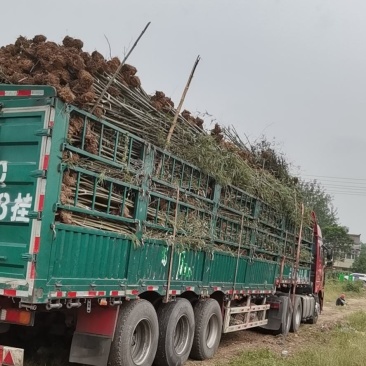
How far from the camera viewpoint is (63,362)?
6.38 meters

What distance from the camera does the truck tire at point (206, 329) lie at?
7676 mm

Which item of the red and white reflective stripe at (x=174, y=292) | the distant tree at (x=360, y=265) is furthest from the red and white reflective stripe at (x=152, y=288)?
the distant tree at (x=360, y=265)

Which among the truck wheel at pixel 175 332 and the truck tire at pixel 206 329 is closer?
the truck wheel at pixel 175 332

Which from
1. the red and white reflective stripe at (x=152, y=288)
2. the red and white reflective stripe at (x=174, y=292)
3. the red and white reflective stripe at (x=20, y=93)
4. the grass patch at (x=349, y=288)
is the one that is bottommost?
the grass patch at (x=349, y=288)

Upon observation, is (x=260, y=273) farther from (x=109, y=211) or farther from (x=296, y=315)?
(x=109, y=211)

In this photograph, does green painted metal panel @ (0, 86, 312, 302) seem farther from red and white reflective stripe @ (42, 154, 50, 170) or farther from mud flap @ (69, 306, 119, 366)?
mud flap @ (69, 306, 119, 366)

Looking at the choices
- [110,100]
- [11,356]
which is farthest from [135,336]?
[110,100]

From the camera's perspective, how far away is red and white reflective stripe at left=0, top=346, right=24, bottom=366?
14.7 feet

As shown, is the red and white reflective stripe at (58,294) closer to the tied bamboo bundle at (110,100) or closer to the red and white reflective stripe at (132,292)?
the tied bamboo bundle at (110,100)

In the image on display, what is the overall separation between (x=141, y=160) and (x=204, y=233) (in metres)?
1.93

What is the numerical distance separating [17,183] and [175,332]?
3.33 meters

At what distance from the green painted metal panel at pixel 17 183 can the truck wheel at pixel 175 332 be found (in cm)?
257

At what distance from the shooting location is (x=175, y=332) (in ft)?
23.3

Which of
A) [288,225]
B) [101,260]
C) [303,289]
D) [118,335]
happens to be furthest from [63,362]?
[303,289]
